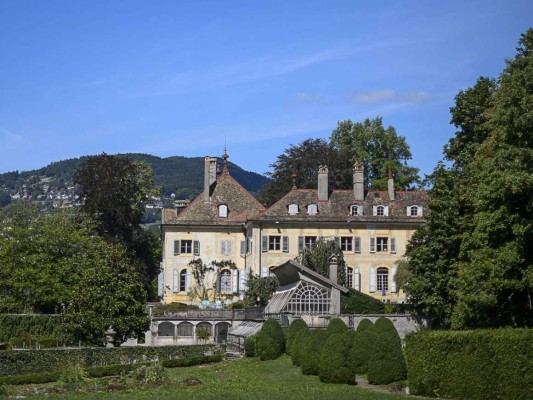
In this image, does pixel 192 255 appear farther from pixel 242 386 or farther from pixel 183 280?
pixel 242 386

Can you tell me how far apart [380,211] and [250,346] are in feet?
109

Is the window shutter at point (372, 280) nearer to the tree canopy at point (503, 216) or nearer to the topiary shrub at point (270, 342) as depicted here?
the tree canopy at point (503, 216)

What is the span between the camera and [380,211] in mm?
78250

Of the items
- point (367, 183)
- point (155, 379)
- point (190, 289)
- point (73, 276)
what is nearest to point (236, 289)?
point (190, 289)

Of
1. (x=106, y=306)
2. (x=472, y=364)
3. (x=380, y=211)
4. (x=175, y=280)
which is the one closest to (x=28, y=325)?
(x=106, y=306)

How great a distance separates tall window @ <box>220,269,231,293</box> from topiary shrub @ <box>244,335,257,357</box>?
32995mm

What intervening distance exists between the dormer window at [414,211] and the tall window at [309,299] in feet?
78.7

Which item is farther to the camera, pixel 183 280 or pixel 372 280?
pixel 183 280

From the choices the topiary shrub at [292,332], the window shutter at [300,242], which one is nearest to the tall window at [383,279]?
the window shutter at [300,242]

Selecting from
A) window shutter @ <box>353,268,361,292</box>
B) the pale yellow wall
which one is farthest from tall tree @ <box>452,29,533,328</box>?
the pale yellow wall

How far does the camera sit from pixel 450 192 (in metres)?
48.1

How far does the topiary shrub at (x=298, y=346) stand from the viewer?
40.9m

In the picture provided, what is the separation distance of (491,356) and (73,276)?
48.5m

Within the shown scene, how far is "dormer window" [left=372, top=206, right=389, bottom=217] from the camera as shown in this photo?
256 ft
